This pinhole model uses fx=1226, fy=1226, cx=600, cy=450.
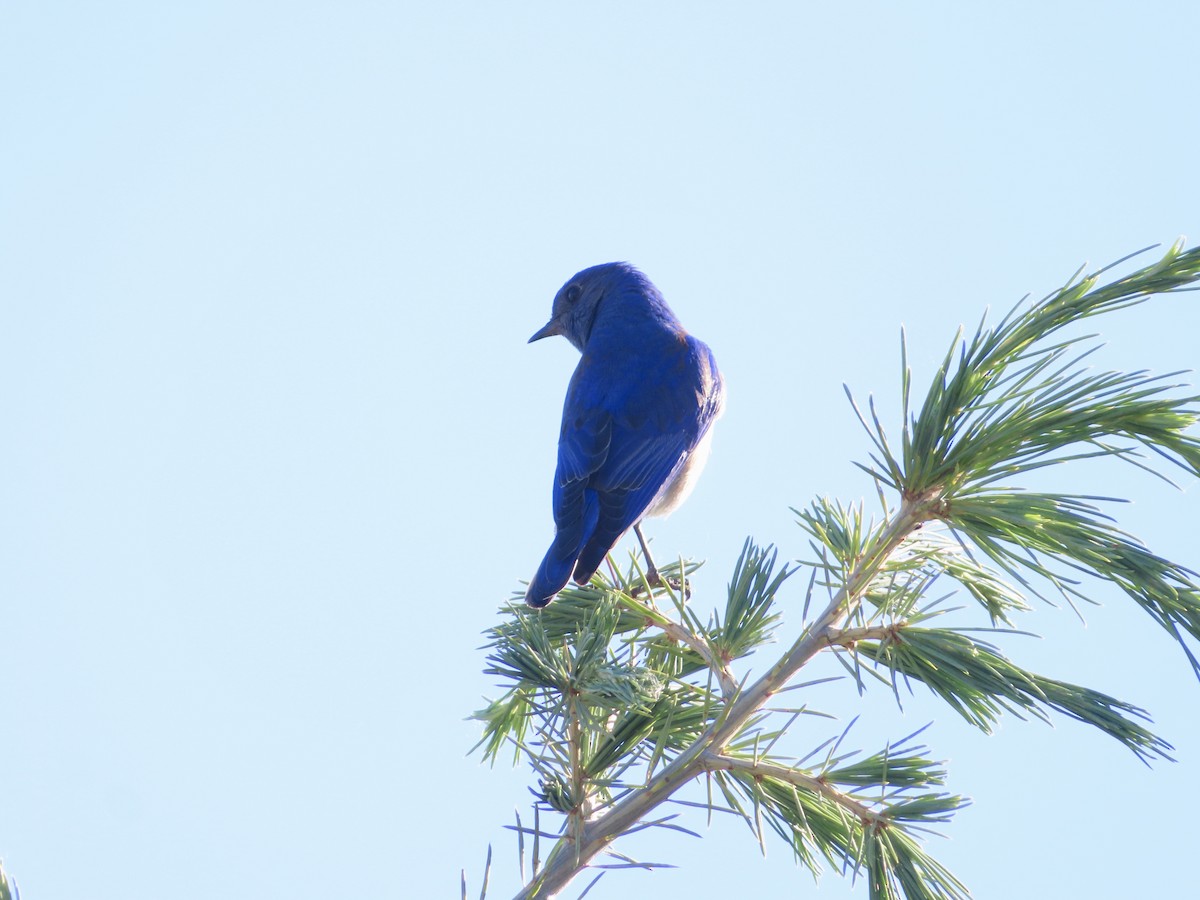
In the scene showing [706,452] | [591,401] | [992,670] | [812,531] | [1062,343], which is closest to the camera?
[992,670]

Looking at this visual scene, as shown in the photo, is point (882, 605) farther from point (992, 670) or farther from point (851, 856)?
point (851, 856)

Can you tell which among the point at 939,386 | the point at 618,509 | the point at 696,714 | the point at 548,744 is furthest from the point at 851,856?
the point at 618,509

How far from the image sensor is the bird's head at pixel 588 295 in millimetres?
5727

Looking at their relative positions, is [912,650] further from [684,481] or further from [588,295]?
[588,295]

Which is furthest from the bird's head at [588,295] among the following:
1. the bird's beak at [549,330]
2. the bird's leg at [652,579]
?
the bird's leg at [652,579]

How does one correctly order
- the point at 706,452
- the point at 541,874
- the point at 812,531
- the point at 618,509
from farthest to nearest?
the point at 706,452
the point at 618,509
the point at 812,531
the point at 541,874

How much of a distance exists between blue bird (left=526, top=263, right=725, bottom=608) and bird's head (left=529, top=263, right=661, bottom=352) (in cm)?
2

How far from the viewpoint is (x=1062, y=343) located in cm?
214

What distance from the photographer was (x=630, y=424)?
171 inches

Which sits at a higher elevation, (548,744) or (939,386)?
(939,386)

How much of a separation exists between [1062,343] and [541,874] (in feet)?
4.11

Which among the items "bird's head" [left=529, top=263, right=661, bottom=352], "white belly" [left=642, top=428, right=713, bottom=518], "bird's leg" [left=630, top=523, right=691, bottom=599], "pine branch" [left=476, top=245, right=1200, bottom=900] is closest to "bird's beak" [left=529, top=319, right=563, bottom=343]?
"bird's head" [left=529, top=263, right=661, bottom=352]

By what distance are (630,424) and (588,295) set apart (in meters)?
1.77

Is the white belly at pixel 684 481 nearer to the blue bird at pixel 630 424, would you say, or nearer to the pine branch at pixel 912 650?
the blue bird at pixel 630 424
